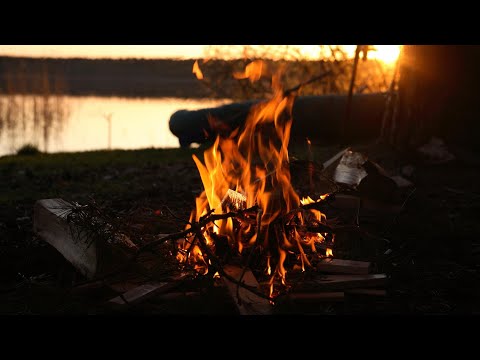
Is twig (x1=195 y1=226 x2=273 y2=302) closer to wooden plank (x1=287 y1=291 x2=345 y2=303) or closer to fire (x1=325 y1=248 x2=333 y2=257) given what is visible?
wooden plank (x1=287 y1=291 x2=345 y2=303)

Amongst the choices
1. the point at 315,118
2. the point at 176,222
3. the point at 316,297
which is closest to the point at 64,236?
the point at 176,222

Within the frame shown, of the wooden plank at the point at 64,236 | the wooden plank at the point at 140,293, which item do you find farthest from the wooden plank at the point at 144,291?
the wooden plank at the point at 64,236

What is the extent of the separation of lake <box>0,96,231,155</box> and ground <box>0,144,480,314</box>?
4453 millimetres

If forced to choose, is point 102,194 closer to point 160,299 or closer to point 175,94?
point 160,299

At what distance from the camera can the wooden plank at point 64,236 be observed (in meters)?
3.83

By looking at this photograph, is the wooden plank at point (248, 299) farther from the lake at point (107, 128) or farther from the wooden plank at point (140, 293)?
the lake at point (107, 128)

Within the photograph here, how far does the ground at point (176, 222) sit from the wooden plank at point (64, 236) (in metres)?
0.16

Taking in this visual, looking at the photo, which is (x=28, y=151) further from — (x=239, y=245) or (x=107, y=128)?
(x=239, y=245)

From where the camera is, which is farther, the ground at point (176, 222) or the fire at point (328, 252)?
the fire at point (328, 252)

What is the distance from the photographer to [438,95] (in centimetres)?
832

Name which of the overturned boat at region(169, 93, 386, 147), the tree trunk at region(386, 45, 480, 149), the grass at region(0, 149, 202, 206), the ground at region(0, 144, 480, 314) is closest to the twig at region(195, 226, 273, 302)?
the ground at region(0, 144, 480, 314)

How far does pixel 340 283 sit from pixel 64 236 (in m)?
1.95
